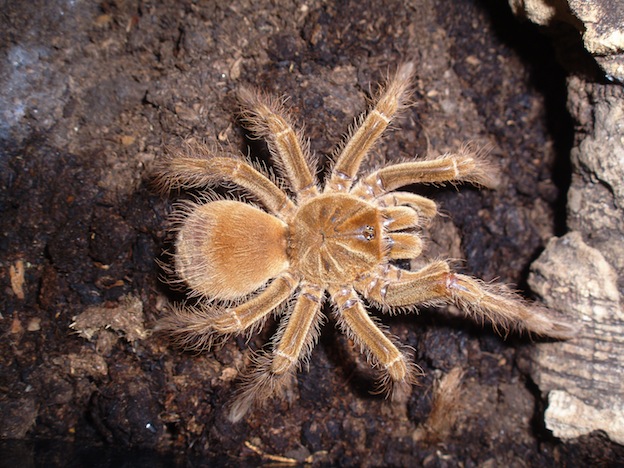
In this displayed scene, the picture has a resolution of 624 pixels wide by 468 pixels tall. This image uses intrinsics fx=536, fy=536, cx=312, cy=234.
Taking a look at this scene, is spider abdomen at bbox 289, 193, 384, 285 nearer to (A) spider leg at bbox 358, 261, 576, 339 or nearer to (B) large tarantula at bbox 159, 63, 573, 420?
(B) large tarantula at bbox 159, 63, 573, 420

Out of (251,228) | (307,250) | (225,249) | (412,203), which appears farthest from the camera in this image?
(412,203)

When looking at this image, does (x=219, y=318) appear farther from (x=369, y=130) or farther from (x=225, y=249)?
(x=369, y=130)

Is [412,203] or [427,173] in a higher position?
[427,173]

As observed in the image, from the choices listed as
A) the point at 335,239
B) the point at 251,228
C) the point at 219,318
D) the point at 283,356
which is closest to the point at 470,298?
the point at 335,239

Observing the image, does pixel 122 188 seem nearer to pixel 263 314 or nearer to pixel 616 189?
pixel 263 314

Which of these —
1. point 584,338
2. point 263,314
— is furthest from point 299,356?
point 584,338
